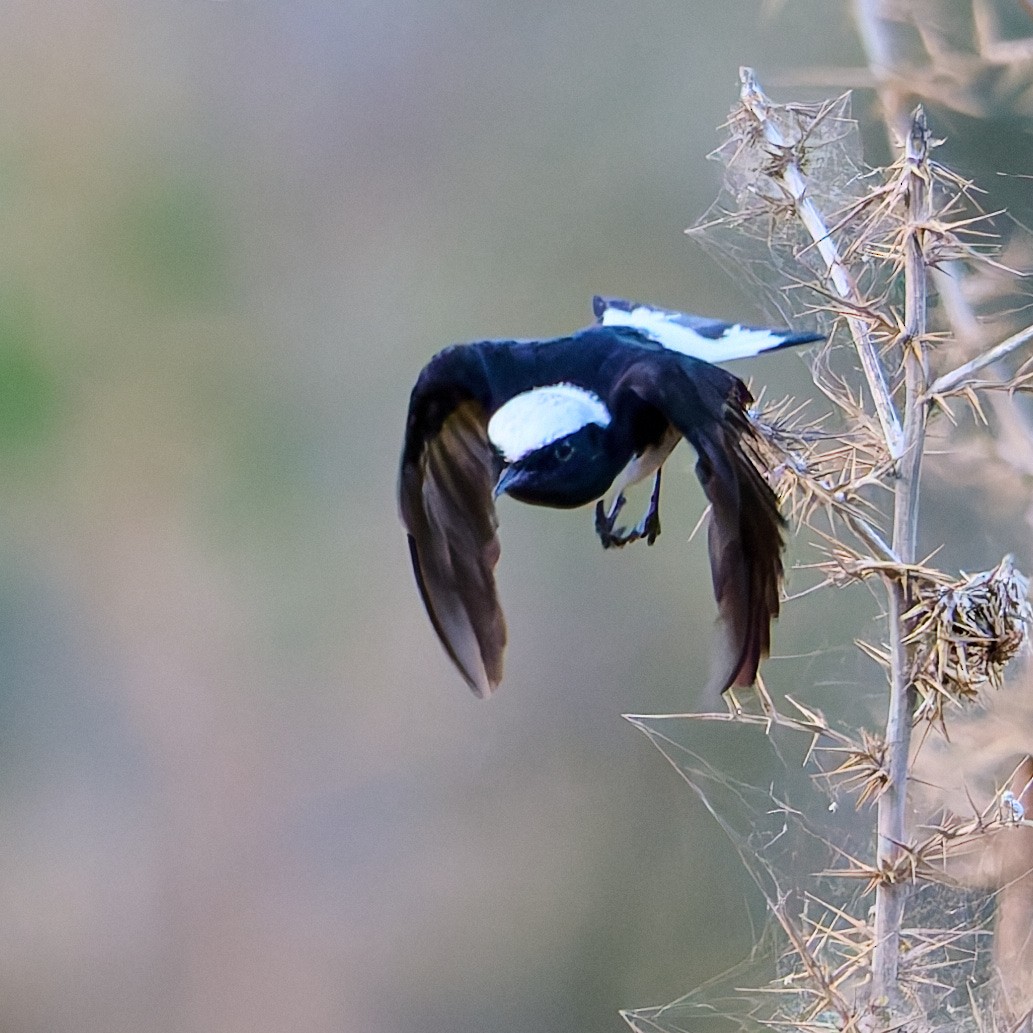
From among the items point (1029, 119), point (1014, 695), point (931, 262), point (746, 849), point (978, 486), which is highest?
point (1029, 119)

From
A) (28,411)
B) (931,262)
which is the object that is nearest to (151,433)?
(28,411)

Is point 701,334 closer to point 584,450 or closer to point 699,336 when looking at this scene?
point 699,336

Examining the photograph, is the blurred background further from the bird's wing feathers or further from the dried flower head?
the dried flower head

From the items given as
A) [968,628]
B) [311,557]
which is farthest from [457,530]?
[968,628]

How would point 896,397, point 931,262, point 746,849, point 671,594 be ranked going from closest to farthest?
point 931,262 → point 896,397 → point 746,849 → point 671,594

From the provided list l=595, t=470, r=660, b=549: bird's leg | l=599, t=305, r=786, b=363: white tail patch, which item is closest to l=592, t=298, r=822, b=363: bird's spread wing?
l=599, t=305, r=786, b=363: white tail patch

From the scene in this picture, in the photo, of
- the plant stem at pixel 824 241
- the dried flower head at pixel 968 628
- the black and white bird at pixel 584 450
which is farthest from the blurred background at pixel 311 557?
the dried flower head at pixel 968 628

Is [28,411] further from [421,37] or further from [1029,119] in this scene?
[1029,119]
